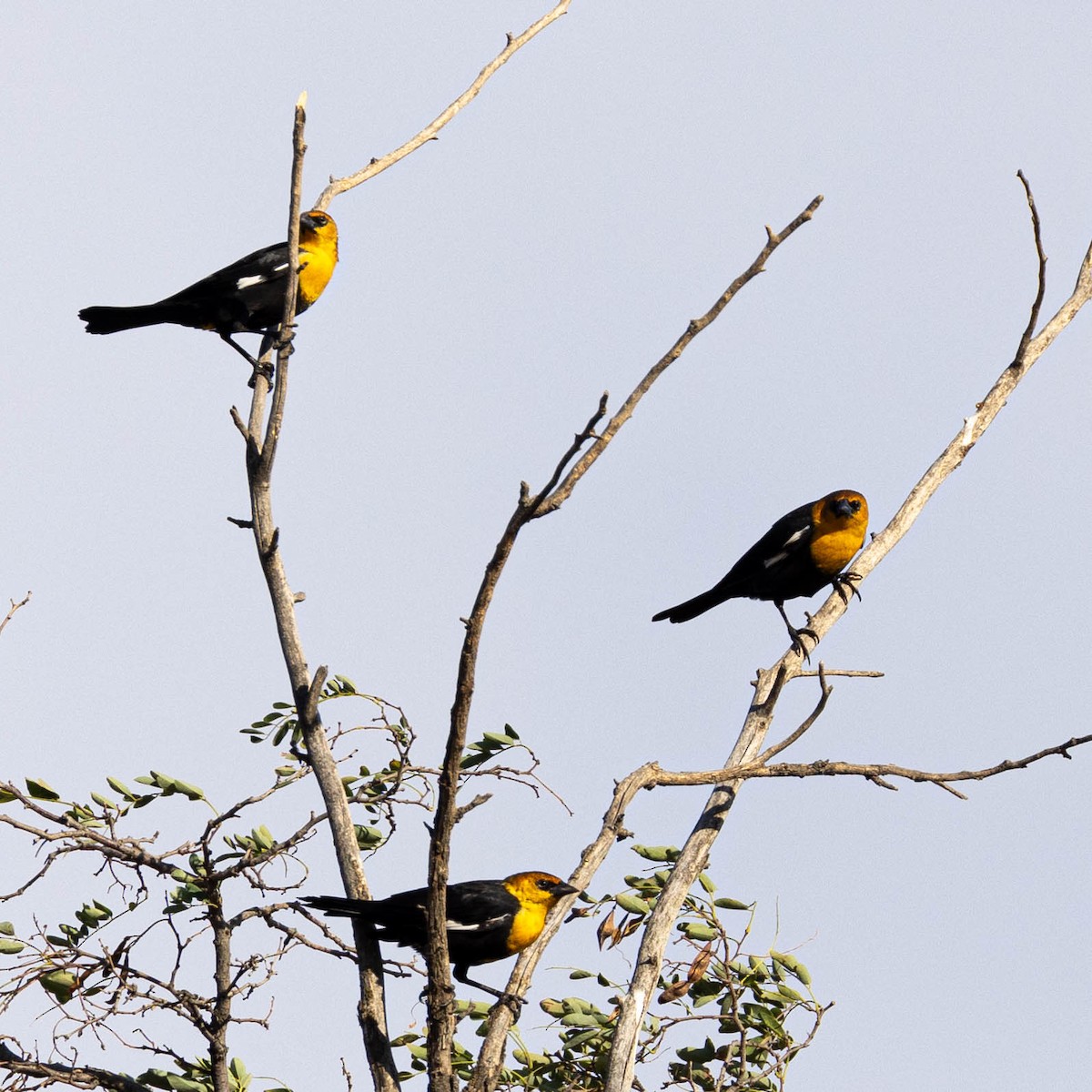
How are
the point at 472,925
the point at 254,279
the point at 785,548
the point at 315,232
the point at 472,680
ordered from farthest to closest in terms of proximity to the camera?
the point at 315,232
the point at 785,548
the point at 254,279
the point at 472,925
the point at 472,680

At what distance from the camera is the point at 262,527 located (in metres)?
4.45

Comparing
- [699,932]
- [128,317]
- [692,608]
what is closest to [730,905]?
[699,932]

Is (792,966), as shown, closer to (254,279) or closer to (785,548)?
(785,548)

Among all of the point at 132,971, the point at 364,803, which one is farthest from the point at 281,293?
the point at 132,971

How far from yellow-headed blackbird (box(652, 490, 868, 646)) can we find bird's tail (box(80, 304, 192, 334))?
322 centimetres

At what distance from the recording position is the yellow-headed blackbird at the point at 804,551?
22.6 feet

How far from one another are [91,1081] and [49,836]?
77 cm

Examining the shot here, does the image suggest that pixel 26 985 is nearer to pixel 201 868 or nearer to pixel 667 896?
pixel 201 868

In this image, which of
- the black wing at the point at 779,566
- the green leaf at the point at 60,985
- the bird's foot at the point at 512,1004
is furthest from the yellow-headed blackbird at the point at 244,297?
the bird's foot at the point at 512,1004

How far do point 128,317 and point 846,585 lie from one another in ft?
12.9

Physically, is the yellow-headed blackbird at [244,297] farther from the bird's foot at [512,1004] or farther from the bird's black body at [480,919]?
the bird's foot at [512,1004]

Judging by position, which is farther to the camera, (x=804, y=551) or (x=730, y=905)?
(x=804, y=551)

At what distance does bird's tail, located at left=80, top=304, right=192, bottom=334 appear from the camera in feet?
23.2

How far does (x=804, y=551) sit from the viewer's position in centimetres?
696
